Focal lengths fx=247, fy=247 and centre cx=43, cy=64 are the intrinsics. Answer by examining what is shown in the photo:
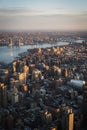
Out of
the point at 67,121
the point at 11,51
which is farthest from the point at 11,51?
the point at 67,121

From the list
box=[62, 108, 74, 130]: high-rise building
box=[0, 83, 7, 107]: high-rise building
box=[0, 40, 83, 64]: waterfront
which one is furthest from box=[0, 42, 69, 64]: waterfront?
box=[62, 108, 74, 130]: high-rise building

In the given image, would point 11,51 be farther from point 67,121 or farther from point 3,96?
point 67,121

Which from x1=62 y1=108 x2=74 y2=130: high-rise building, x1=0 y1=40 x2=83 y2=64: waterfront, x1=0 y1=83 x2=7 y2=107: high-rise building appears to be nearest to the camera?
x1=62 y1=108 x2=74 y2=130: high-rise building

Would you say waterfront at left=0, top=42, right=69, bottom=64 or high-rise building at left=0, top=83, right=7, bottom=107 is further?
waterfront at left=0, top=42, right=69, bottom=64

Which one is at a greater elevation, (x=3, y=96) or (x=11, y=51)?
(x=11, y=51)

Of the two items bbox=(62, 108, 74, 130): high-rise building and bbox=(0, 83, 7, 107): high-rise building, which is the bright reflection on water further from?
bbox=(62, 108, 74, 130): high-rise building

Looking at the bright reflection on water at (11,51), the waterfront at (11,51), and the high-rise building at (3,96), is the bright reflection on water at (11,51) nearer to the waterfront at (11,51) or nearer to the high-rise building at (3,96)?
the waterfront at (11,51)

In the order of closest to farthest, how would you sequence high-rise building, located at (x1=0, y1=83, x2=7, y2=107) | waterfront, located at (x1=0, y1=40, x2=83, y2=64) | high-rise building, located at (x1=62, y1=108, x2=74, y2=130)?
high-rise building, located at (x1=62, y1=108, x2=74, y2=130)
high-rise building, located at (x1=0, y1=83, x2=7, y2=107)
waterfront, located at (x1=0, y1=40, x2=83, y2=64)

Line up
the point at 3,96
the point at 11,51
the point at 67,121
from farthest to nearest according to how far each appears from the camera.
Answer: the point at 11,51 → the point at 3,96 → the point at 67,121

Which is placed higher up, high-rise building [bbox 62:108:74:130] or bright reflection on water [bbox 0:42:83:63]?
bright reflection on water [bbox 0:42:83:63]

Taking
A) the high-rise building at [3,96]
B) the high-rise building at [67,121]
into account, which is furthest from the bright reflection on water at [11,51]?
the high-rise building at [67,121]

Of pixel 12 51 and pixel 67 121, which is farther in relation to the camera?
pixel 12 51
